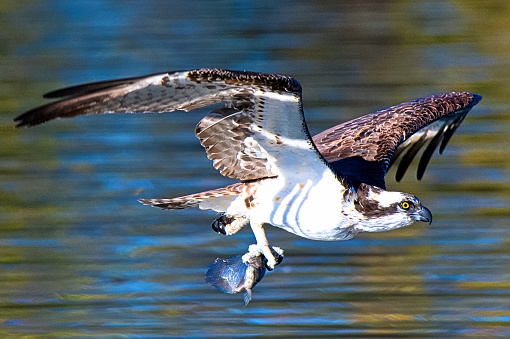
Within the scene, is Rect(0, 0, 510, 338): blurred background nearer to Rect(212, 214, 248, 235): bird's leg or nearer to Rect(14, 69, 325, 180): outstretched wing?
Rect(212, 214, 248, 235): bird's leg

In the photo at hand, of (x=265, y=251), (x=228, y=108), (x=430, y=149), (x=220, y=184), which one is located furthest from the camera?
(x=220, y=184)

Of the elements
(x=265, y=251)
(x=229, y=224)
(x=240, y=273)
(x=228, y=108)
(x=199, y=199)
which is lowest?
(x=240, y=273)

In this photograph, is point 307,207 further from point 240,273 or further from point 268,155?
point 240,273

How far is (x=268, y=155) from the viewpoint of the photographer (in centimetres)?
711

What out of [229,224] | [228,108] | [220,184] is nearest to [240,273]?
[229,224]

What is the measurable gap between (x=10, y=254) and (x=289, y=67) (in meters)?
5.46

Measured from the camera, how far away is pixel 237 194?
7.43 metres

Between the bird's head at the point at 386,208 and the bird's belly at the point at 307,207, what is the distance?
0.12 meters

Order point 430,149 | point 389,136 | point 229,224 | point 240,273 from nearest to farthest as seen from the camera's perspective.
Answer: point 229,224 < point 240,273 < point 389,136 < point 430,149

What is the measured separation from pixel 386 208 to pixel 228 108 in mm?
1419

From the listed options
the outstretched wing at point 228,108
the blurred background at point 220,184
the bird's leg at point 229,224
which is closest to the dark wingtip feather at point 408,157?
the blurred background at point 220,184

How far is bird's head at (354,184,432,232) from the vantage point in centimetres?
713

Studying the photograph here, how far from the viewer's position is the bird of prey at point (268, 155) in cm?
592

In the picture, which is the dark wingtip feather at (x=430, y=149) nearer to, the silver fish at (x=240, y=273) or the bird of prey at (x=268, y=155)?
the bird of prey at (x=268, y=155)
